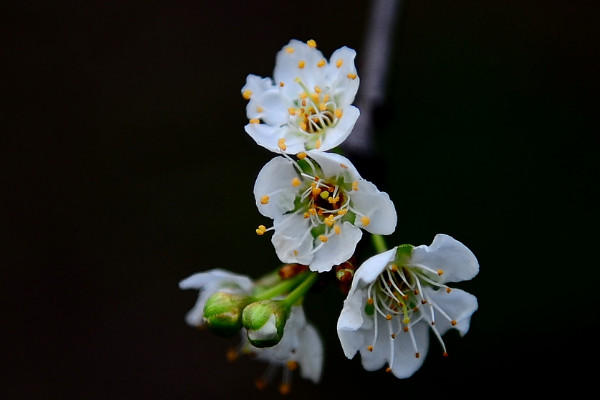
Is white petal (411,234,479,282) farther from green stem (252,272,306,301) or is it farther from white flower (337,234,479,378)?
green stem (252,272,306,301)

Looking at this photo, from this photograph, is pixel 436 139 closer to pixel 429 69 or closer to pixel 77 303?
pixel 429 69

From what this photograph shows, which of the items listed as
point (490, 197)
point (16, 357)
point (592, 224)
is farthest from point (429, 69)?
point (16, 357)

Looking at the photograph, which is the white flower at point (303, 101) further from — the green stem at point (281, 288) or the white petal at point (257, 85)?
the green stem at point (281, 288)

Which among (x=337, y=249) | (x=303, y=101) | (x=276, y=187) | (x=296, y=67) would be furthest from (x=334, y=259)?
(x=296, y=67)

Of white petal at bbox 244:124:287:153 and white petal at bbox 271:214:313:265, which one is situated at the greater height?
white petal at bbox 244:124:287:153

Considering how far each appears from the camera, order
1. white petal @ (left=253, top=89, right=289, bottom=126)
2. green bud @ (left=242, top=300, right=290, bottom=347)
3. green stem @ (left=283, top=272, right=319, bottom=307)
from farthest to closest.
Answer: white petal @ (left=253, top=89, right=289, bottom=126) → green stem @ (left=283, top=272, right=319, bottom=307) → green bud @ (left=242, top=300, right=290, bottom=347)

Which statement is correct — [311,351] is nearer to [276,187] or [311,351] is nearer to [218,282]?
[218,282]

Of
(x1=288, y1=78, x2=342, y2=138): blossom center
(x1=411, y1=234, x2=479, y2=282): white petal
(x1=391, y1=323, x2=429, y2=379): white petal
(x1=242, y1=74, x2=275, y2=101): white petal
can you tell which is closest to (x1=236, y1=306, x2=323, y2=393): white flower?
(x1=391, y1=323, x2=429, y2=379): white petal
